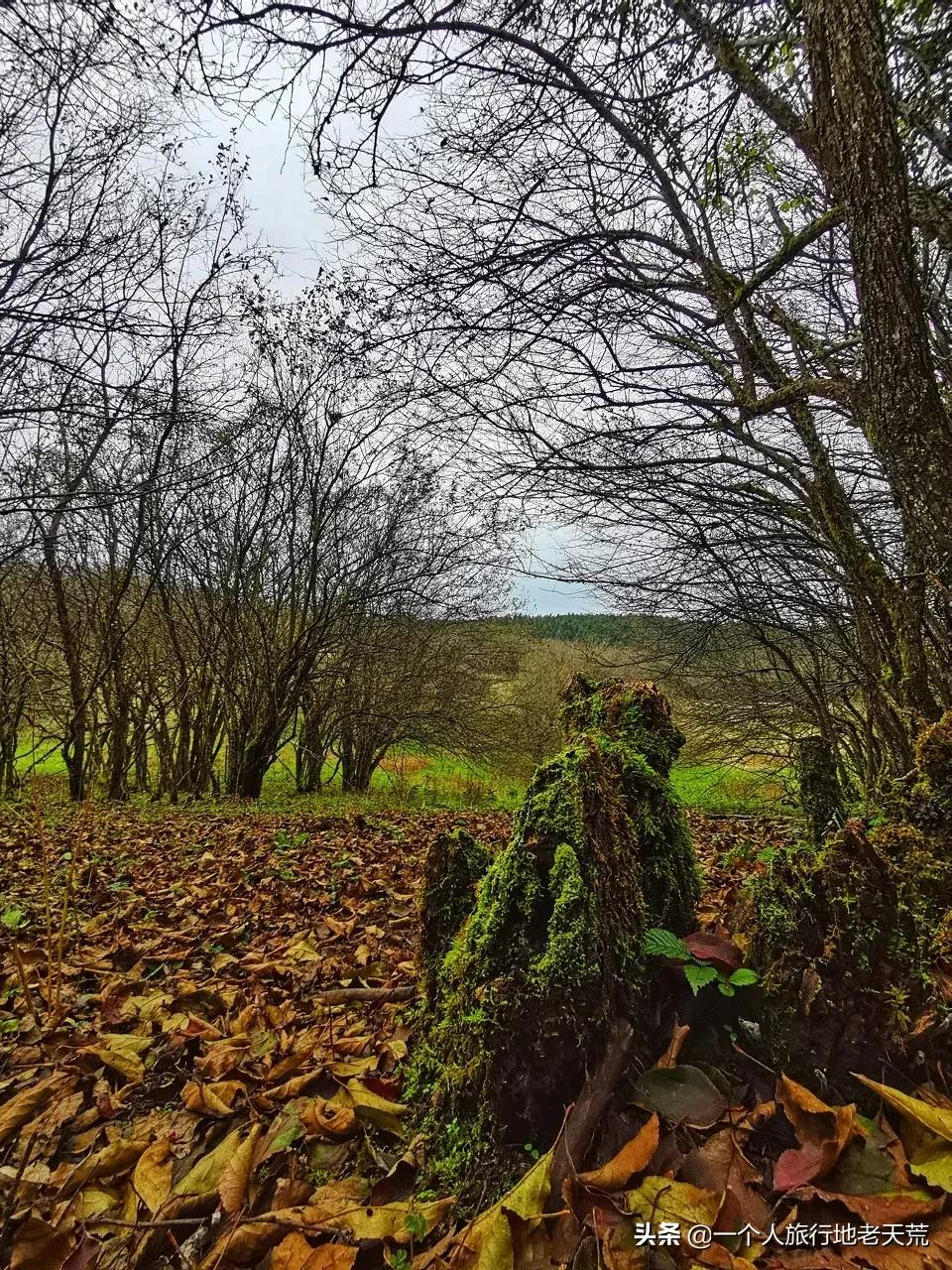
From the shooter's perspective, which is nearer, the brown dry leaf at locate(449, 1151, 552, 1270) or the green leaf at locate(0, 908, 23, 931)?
the brown dry leaf at locate(449, 1151, 552, 1270)

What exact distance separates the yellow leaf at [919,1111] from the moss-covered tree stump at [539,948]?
1.52 ft

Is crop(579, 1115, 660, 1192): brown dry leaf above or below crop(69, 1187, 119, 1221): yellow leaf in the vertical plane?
above

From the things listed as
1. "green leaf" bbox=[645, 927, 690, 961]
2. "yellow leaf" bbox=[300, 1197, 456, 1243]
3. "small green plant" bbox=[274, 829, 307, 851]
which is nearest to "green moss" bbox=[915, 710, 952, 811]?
"green leaf" bbox=[645, 927, 690, 961]

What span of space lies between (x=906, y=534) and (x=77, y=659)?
39.3 feet

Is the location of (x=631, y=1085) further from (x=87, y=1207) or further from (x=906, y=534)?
(x=906, y=534)

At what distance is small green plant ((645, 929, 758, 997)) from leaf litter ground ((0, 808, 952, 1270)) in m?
0.17

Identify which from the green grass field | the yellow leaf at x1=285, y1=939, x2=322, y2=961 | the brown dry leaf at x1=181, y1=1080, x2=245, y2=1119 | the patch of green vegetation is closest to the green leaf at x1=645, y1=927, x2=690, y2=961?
the brown dry leaf at x1=181, y1=1080, x2=245, y2=1119

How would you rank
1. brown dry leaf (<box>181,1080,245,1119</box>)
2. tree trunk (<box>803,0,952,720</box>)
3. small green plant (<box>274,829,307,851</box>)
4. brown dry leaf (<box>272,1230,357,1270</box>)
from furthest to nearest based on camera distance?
small green plant (<box>274,829,307,851</box>), tree trunk (<box>803,0,952,720</box>), brown dry leaf (<box>181,1080,245,1119</box>), brown dry leaf (<box>272,1230,357,1270</box>)

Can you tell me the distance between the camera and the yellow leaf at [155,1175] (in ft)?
4.22

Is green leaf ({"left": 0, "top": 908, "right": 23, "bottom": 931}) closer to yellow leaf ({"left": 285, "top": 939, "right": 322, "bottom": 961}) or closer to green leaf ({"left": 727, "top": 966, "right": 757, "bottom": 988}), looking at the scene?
yellow leaf ({"left": 285, "top": 939, "right": 322, "bottom": 961})

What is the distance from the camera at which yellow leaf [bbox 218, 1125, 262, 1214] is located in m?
1.22

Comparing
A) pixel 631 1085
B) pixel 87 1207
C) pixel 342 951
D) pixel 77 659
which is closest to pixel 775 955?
pixel 631 1085

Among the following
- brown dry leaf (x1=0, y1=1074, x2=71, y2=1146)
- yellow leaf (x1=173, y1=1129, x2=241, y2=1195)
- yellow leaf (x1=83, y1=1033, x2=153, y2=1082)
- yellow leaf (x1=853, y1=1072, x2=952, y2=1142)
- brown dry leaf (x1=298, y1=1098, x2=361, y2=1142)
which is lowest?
brown dry leaf (x1=0, y1=1074, x2=71, y2=1146)

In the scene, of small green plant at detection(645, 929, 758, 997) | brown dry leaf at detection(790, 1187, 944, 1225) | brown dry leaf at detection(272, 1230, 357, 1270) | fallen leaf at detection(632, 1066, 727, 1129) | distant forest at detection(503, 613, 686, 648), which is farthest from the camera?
distant forest at detection(503, 613, 686, 648)
